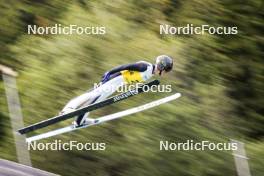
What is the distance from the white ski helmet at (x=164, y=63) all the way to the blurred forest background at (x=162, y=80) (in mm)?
50

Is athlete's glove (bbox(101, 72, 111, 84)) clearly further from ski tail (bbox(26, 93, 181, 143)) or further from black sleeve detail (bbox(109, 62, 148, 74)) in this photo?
ski tail (bbox(26, 93, 181, 143))

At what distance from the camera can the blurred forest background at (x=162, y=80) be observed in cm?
379

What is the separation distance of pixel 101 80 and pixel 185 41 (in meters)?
0.65

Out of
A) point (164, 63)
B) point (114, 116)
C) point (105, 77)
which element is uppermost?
point (164, 63)

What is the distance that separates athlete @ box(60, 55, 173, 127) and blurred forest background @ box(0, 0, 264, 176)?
0.21 ft

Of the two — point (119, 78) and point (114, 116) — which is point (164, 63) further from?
point (114, 116)

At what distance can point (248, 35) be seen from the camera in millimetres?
3887

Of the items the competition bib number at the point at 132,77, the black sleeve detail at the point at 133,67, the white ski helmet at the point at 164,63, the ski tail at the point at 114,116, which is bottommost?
the ski tail at the point at 114,116

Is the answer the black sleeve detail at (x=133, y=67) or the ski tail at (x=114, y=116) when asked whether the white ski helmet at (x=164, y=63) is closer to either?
the black sleeve detail at (x=133, y=67)

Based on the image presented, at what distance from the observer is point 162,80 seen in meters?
3.80

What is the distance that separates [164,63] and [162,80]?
0.40ft

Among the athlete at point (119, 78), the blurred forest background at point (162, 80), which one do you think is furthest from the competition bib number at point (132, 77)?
the blurred forest background at point (162, 80)

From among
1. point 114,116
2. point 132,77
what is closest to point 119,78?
point 132,77

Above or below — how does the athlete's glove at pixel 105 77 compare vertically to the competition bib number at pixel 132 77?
below
